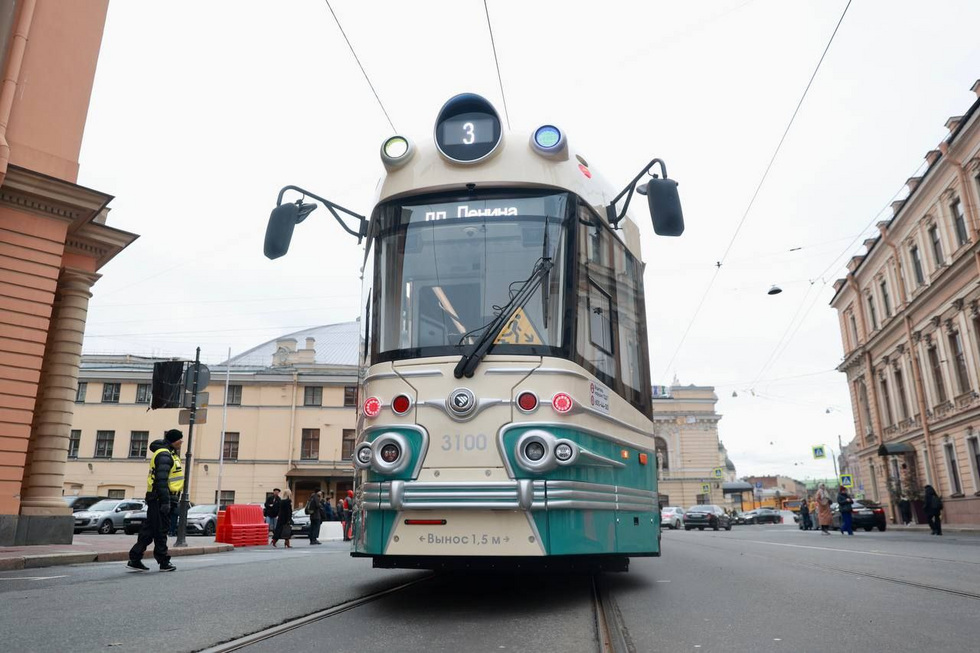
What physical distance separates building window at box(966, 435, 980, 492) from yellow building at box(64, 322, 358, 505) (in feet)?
102

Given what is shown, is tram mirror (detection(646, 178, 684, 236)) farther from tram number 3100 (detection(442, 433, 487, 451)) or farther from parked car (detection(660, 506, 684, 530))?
parked car (detection(660, 506, 684, 530))

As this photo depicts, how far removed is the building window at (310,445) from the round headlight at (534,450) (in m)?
42.2

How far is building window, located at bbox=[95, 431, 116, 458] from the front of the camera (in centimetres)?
4588

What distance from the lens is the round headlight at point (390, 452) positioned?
5410 millimetres

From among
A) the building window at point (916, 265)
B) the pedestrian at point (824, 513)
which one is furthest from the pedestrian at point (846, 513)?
the building window at point (916, 265)

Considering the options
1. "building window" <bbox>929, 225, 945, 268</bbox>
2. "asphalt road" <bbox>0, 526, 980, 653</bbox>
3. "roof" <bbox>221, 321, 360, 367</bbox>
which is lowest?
"asphalt road" <bbox>0, 526, 980, 653</bbox>

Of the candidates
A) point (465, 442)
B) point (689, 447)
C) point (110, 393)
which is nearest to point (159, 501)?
point (465, 442)

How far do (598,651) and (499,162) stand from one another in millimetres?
3774

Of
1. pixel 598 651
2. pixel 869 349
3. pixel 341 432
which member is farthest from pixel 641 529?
pixel 341 432

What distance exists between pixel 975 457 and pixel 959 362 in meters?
3.70

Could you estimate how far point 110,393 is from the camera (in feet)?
153

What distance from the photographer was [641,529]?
21.2 feet

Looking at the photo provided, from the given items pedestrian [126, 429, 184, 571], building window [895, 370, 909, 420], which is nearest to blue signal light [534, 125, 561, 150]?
pedestrian [126, 429, 184, 571]

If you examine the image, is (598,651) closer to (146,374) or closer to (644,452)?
(644,452)
